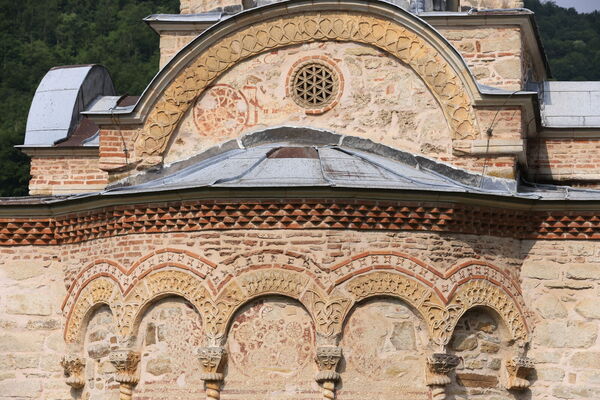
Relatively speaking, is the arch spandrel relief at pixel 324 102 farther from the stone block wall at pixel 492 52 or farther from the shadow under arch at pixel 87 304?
the shadow under arch at pixel 87 304

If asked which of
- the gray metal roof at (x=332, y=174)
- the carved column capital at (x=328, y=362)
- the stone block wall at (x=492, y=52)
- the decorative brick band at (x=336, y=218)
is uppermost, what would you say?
the stone block wall at (x=492, y=52)

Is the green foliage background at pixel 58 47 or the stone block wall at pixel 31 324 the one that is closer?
the stone block wall at pixel 31 324

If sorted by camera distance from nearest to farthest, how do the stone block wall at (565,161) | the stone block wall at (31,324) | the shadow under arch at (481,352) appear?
the shadow under arch at (481,352) → the stone block wall at (31,324) → the stone block wall at (565,161)

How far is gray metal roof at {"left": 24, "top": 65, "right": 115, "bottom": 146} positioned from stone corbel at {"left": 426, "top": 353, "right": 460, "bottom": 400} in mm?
6355

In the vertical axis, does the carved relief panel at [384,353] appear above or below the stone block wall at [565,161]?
below

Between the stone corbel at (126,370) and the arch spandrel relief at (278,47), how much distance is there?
7.93ft

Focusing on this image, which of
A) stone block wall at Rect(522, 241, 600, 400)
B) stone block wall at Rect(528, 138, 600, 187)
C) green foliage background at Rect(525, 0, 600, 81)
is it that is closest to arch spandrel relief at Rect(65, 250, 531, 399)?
stone block wall at Rect(522, 241, 600, 400)

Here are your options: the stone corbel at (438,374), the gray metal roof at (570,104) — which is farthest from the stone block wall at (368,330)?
the gray metal roof at (570,104)

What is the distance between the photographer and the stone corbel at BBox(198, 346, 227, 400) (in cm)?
1411

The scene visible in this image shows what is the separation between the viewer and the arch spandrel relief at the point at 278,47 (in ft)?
51.2

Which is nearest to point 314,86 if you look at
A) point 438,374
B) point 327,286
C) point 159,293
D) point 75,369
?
point 327,286

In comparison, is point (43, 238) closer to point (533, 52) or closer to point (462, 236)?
point (462, 236)

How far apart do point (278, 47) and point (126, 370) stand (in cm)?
405

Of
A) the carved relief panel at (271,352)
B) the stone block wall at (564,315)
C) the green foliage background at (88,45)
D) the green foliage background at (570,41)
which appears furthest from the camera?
the green foliage background at (570,41)
